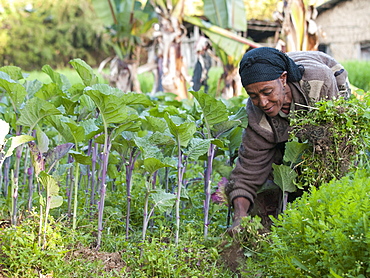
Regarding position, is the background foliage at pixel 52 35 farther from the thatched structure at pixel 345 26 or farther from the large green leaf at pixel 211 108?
the large green leaf at pixel 211 108

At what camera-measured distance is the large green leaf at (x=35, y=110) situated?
2.29 meters

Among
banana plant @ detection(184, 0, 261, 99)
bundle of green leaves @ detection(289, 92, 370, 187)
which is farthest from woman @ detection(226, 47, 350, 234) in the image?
banana plant @ detection(184, 0, 261, 99)

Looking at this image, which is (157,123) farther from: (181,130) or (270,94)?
(270,94)

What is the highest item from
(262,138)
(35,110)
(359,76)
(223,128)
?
(35,110)

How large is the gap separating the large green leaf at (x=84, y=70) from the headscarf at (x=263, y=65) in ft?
2.74

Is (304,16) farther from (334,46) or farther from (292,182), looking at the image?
(334,46)

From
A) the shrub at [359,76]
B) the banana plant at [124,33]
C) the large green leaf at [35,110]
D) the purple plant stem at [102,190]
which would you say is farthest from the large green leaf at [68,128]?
the shrub at [359,76]

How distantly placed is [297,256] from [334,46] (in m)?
17.6

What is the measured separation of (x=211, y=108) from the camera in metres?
2.43

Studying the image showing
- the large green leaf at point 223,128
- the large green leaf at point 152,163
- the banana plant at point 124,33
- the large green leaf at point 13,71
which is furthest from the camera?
the banana plant at point 124,33

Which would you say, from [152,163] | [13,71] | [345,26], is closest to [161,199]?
[152,163]

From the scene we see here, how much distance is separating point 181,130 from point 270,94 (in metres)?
0.56

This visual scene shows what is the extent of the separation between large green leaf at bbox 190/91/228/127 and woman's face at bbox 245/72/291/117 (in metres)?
0.20

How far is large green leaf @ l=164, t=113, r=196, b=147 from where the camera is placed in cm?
225
